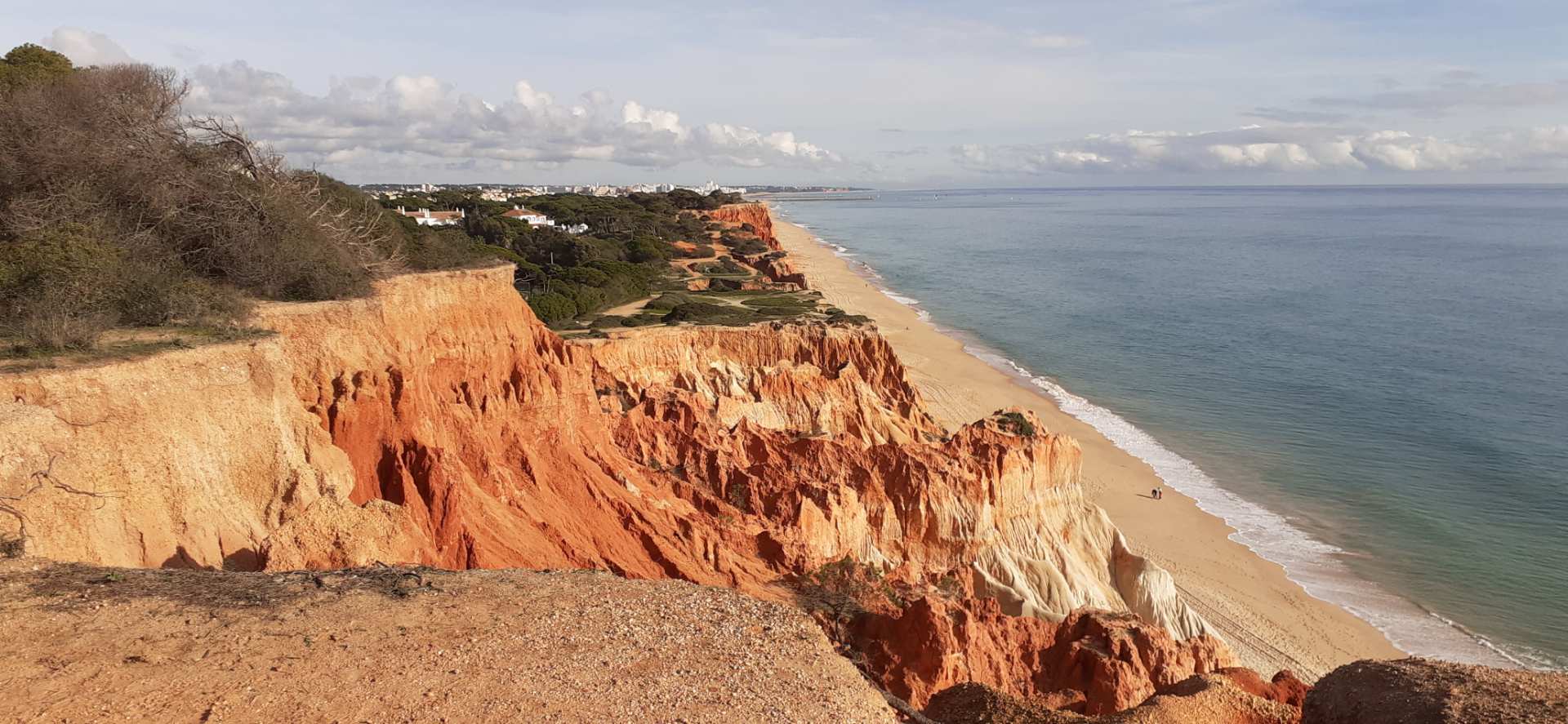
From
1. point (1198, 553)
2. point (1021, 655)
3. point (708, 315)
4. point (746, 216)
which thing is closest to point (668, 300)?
point (708, 315)

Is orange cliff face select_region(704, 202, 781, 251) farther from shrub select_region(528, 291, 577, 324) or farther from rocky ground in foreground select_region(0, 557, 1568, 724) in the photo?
rocky ground in foreground select_region(0, 557, 1568, 724)

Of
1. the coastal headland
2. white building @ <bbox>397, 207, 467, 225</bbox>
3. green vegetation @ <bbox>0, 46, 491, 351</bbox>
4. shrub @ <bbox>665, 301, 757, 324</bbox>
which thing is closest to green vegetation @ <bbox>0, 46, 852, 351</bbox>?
green vegetation @ <bbox>0, 46, 491, 351</bbox>

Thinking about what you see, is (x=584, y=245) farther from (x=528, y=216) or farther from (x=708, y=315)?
(x=528, y=216)

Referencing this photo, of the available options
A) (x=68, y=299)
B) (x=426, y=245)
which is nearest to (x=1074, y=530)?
(x=426, y=245)

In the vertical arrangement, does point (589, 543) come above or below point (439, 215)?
below

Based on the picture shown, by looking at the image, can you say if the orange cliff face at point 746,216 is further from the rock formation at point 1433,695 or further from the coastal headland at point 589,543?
the rock formation at point 1433,695

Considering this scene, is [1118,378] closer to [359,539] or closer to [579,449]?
[579,449]
